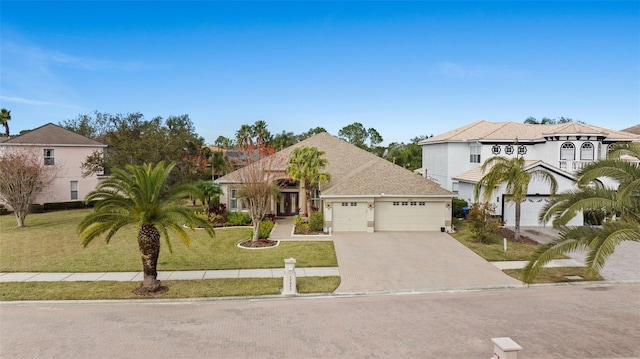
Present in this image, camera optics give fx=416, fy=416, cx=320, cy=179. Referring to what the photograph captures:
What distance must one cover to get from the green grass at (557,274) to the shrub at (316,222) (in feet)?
36.7

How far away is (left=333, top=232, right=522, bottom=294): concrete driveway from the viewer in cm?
1576

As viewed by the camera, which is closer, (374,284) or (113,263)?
(374,284)

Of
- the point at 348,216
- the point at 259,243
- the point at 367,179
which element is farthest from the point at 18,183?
the point at 367,179

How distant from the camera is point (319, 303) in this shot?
13.7m

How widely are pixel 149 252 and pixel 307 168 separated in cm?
1381

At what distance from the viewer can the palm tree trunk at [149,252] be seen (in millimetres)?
14586

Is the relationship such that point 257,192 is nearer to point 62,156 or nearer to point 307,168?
point 307,168

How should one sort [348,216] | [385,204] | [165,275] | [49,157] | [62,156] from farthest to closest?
[62,156], [49,157], [385,204], [348,216], [165,275]

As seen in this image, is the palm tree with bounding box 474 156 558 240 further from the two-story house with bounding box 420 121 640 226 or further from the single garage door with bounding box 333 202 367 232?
the single garage door with bounding box 333 202 367 232

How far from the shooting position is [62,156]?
3716cm

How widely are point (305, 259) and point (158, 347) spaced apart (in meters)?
9.53

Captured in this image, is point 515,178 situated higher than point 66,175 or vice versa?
point 66,175

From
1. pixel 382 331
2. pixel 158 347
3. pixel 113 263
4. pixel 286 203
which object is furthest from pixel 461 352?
pixel 286 203

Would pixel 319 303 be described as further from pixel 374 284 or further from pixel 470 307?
pixel 470 307
